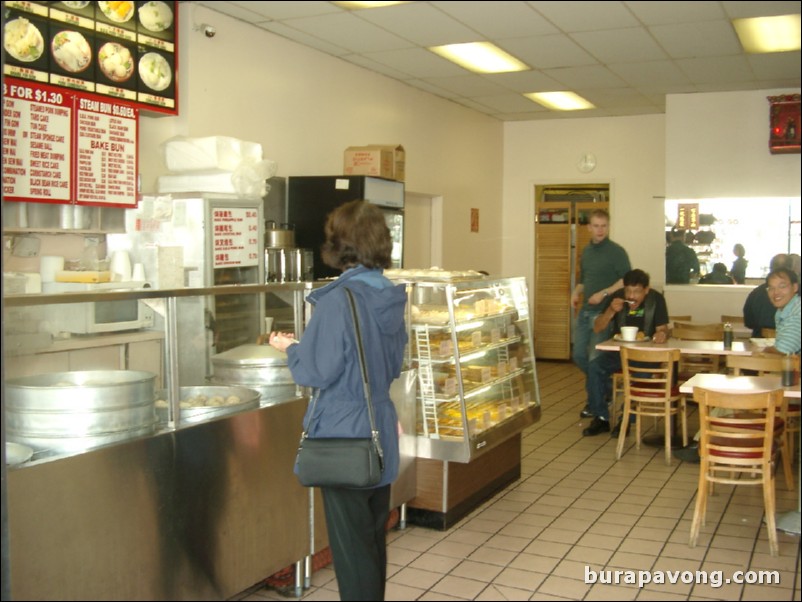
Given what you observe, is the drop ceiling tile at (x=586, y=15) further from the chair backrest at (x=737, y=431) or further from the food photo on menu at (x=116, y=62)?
the chair backrest at (x=737, y=431)

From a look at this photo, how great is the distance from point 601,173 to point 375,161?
5.09 m

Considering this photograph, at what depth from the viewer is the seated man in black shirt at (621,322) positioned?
271 inches

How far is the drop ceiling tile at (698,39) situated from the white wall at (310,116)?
105 inches

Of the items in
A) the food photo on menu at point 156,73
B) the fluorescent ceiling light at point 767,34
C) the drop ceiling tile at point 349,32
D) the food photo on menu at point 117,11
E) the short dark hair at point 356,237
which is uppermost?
the fluorescent ceiling light at point 767,34

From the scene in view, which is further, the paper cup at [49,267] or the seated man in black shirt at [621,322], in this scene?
the seated man in black shirt at [621,322]

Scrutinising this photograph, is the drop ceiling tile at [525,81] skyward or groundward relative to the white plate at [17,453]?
skyward

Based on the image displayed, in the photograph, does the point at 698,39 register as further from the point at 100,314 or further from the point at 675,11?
the point at 100,314

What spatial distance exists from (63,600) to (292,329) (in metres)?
1.67

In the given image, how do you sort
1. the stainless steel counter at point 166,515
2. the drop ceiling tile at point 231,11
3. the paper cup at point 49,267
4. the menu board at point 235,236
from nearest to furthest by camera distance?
1. the stainless steel counter at point 166,515
2. the paper cup at point 49,267
3. the menu board at point 235,236
4. the drop ceiling tile at point 231,11

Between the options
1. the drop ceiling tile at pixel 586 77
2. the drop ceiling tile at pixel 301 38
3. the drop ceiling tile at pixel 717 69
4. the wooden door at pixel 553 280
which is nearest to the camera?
the drop ceiling tile at pixel 301 38

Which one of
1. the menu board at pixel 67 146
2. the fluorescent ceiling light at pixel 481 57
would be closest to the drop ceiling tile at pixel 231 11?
the menu board at pixel 67 146

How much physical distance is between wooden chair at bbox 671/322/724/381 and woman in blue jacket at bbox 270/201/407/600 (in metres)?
4.71

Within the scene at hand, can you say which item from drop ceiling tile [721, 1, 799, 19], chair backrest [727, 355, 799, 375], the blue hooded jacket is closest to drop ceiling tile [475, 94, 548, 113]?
drop ceiling tile [721, 1, 799, 19]

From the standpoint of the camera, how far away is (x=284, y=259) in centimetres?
610
